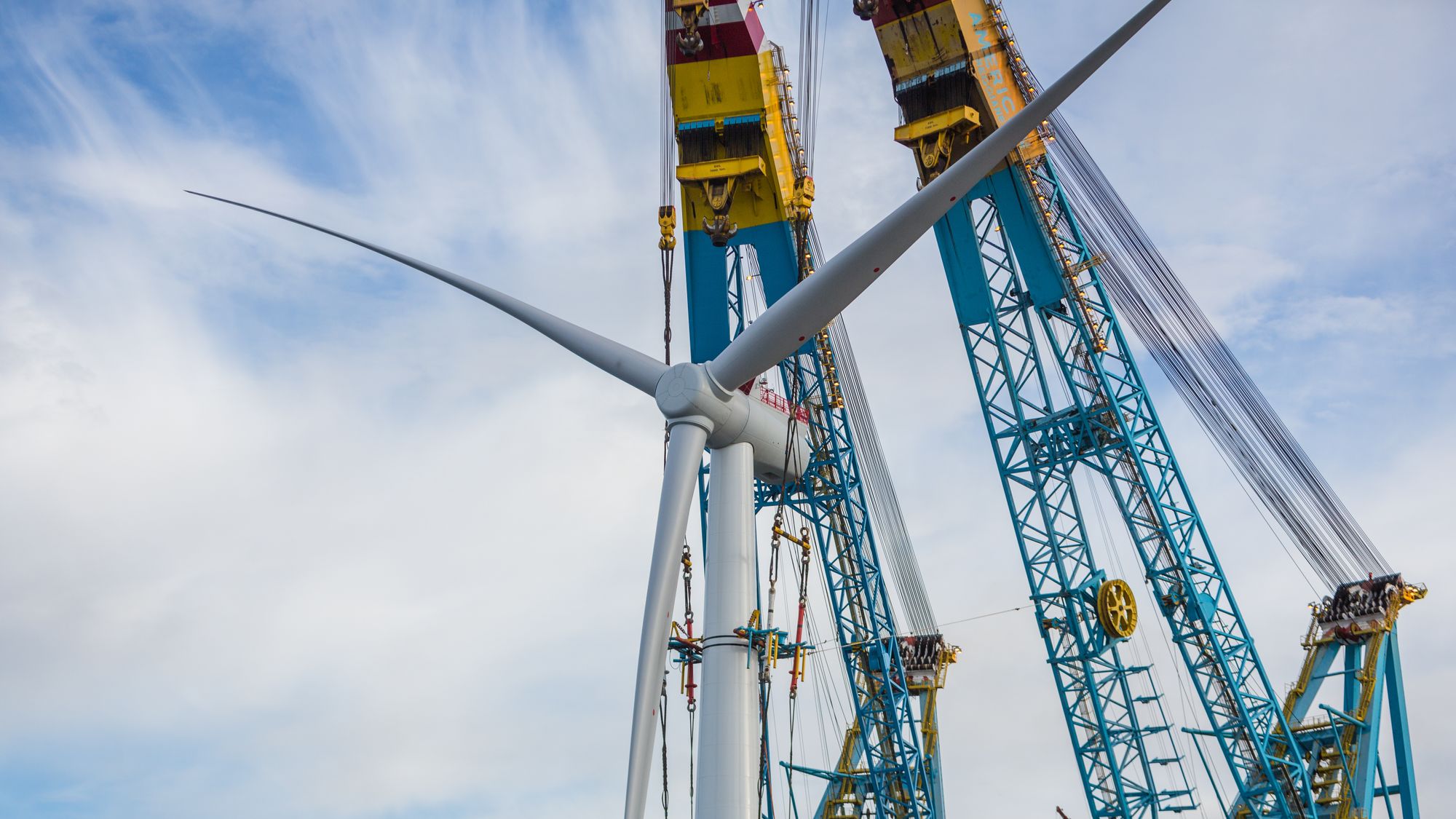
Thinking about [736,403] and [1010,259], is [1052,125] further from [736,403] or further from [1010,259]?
[736,403]

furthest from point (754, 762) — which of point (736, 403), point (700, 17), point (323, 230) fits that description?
point (700, 17)

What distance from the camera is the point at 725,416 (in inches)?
1382

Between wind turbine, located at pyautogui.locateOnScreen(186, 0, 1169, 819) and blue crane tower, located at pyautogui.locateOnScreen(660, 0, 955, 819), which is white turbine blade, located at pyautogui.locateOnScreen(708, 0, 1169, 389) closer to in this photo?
wind turbine, located at pyautogui.locateOnScreen(186, 0, 1169, 819)

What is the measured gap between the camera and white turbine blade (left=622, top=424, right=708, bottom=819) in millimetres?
28969

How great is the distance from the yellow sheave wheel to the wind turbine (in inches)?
578

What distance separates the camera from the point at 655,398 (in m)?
35.0

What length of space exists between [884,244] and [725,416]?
340 inches

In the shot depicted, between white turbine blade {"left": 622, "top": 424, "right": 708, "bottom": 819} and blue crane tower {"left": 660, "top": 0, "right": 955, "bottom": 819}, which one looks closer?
white turbine blade {"left": 622, "top": 424, "right": 708, "bottom": 819}

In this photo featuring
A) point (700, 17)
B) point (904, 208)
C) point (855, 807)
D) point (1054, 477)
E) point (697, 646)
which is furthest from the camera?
point (855, 807)

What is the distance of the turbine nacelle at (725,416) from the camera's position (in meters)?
34.2

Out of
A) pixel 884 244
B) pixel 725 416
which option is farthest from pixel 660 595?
pixel 884 244

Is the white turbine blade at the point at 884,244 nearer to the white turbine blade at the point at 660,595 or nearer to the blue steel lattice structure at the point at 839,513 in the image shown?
the white turbine blade at the point at 660,595

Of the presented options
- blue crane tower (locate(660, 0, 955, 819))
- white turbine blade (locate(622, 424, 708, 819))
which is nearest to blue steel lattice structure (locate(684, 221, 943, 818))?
blue crane tower (locate(660, 0, 955, 819))

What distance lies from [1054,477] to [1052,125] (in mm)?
14970
